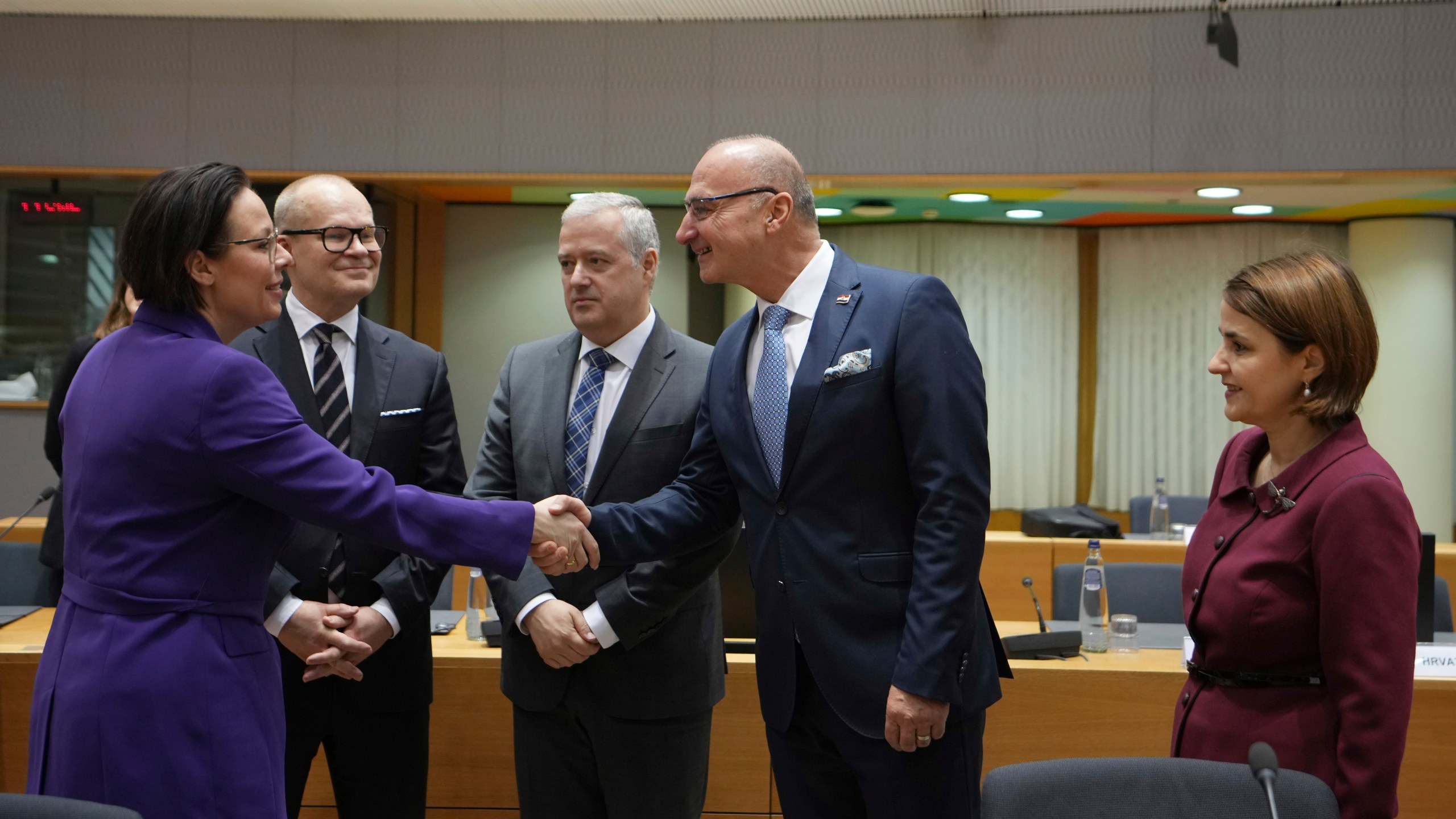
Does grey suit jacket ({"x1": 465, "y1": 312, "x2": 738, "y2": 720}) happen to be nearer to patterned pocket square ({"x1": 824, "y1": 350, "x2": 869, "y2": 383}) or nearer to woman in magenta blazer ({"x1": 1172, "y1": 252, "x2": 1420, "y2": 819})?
patterned pocket square ({"x1": 824, "y1": 350, "x2": 869, "y2": 383})

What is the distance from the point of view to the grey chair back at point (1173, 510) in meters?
6.18

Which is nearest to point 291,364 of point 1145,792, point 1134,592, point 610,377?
point 610,377

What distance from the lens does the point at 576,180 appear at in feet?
19.1

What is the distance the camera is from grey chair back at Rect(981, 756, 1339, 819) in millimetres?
1527

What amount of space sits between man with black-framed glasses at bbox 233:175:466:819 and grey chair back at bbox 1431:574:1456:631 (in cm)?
308

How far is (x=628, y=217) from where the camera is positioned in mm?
2385

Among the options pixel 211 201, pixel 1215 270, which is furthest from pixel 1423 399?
pixel 211 201

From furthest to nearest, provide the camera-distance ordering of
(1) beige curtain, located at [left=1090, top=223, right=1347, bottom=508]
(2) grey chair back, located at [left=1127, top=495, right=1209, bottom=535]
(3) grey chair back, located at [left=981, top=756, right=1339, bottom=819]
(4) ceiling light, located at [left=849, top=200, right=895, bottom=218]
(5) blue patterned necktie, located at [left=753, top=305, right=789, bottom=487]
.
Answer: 1. (1) beige curtain, located at [left=1090, top=223, right=1347, bottom=508]
2. (4) ceiling light, located at [left=849, top=200, right=895, bottom=218]
3. (2) grey chair back, located at [left=1127, top=495, right=1209, bottom=535]
4. (5) blue patterned necktie, located at [left=753, top=305, right=789, bottom=487]
5. (3) grey chair back, located at [left=981, top=756, right=1339, bottom=819]

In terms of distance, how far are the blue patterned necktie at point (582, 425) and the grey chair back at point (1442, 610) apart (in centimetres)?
284

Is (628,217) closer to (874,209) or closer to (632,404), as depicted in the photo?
(632,404)

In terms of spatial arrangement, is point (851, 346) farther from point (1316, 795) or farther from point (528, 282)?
point (528, 282)

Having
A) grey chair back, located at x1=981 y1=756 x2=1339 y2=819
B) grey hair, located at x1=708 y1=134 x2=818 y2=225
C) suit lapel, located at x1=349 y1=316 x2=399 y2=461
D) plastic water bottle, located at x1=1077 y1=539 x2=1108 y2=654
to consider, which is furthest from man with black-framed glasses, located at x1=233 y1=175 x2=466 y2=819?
plastic water bottle, located at x1=1077 y1=539 x2=1108 y2=654

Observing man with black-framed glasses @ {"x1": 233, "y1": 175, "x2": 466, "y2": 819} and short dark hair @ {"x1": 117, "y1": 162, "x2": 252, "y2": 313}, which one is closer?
short dark hair @ {"x1": 117, "y1": 162, "x2": 252, "y2": 313}

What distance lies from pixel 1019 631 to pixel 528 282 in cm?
402
